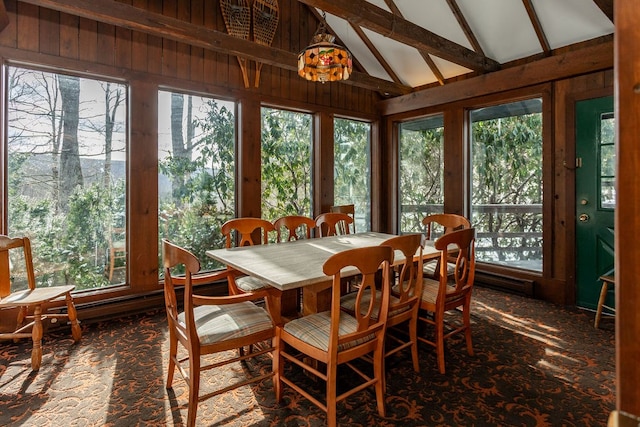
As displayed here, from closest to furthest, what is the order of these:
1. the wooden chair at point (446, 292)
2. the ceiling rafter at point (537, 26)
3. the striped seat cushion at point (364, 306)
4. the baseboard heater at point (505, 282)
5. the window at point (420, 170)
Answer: the striped seat cushion at point (364, 306), the wooden chair at point (446, 292), the ceiling rafter at point (537, 26), the baseboard heater at point (505, 282), the window at point (420, 170)

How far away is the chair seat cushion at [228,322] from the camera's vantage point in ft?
5.90

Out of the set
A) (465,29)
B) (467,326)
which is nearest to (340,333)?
(467,326)

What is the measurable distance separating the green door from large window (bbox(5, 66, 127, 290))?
4.76 m

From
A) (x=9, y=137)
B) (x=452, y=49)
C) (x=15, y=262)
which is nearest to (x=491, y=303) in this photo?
(x=452, y=49)

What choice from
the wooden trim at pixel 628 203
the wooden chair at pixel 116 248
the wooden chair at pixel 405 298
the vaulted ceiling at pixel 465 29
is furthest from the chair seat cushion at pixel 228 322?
the vaulted ceiling at pixel 465 29

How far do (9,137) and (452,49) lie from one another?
4415 mm

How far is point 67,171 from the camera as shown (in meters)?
3.27

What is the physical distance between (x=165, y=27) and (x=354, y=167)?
3193 millimetres

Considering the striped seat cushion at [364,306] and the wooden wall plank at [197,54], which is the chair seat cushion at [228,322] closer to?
the striped seat cushion at [364,306]

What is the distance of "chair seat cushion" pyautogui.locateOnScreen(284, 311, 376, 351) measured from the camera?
1.76 meters

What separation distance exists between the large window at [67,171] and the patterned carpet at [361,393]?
741 mm

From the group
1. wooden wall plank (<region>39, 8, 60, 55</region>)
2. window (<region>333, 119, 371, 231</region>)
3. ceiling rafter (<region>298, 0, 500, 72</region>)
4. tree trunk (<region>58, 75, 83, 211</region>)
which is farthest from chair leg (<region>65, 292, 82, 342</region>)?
window (<region>333, 119, 371, 231</region>)

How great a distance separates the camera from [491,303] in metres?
3.76

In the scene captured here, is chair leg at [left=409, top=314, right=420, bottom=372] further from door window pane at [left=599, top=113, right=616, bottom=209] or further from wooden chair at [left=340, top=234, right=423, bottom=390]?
door window pane at [left=599, top=113, right=616, bottom=209]
